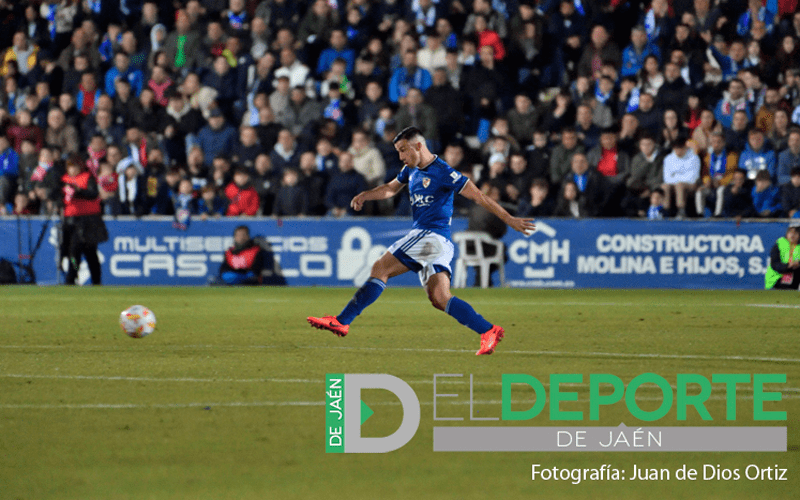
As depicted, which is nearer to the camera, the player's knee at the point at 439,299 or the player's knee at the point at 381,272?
the player's knee at the point at 439,299

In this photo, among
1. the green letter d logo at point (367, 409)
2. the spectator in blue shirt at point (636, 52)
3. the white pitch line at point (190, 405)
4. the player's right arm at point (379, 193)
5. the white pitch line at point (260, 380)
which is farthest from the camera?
the spectator in blue shirt at point (636, 52)

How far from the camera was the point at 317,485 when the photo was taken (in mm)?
4531

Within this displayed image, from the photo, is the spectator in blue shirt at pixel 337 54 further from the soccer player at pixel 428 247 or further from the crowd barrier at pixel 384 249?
the soccer player at pixel 428 247

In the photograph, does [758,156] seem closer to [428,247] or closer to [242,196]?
[242,196]

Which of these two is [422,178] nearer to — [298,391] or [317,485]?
[298,391]

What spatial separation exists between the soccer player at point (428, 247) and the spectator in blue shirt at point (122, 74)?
13.4 meters

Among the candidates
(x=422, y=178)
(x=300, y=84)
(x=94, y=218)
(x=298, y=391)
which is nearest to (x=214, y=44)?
(x=300, y=84)

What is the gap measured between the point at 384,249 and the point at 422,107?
8.59 feet

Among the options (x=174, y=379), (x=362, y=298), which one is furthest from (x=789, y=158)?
(x=174, y=379)

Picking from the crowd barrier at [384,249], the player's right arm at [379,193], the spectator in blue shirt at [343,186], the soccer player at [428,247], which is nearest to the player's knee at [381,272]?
the soccer player at [428,247]

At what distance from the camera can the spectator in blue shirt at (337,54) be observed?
65.1 feet

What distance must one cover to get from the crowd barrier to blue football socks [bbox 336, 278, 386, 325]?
8139 mm

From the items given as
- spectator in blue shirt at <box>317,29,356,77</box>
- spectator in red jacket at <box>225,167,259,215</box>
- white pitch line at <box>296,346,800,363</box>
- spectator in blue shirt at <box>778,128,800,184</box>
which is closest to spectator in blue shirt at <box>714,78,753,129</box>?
spectator in blue shirt at <box>778,128,800,184</box>

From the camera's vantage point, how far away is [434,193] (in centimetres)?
870
